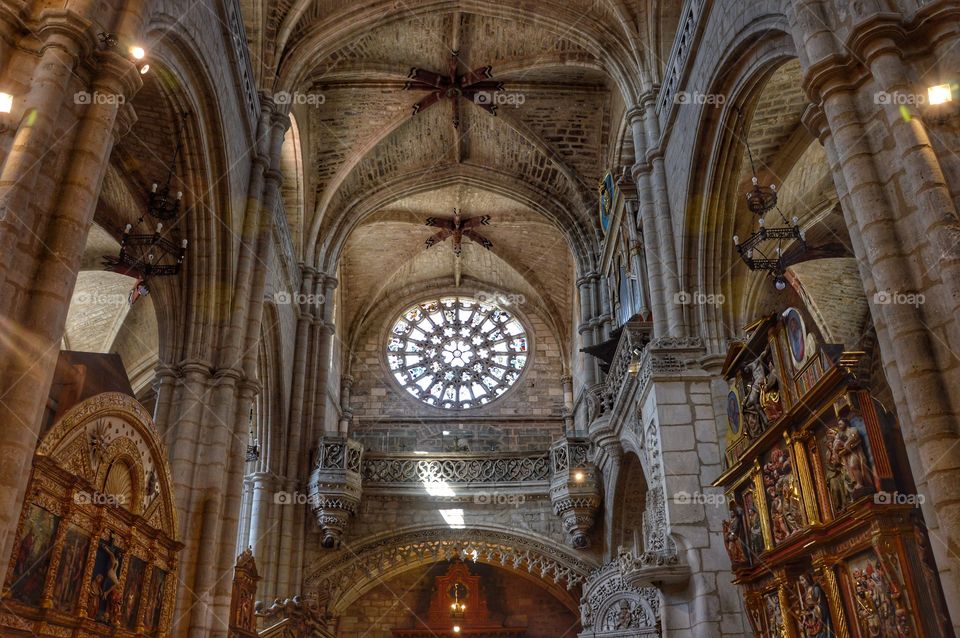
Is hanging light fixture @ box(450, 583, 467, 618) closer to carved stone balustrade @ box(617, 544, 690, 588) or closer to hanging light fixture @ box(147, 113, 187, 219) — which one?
carved stone balustrade @ box(617, 544, 690, 588)

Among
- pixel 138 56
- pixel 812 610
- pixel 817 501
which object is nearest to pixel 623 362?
pixel 817 501

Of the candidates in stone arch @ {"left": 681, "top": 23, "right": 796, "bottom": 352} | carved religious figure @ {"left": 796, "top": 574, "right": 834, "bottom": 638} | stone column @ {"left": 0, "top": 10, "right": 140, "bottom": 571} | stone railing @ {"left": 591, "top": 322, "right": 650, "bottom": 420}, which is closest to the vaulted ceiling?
stone arch @ {"left": 681, "top": 23, "right": 796, "bottom": 352}

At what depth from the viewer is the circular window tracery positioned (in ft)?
71.7

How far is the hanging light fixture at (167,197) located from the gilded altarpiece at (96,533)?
2397mm

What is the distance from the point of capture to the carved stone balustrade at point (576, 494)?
616 inches

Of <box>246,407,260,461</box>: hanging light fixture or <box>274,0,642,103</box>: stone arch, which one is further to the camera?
<box>246,407,260,461</box>: hanging light fixture

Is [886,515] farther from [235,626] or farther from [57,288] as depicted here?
[235,626]

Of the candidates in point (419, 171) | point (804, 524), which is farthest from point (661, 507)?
point (419, 171)

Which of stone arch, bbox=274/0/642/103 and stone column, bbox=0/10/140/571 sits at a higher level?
stone arch, bbox=274/0/642/103

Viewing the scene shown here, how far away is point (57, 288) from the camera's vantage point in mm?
5684

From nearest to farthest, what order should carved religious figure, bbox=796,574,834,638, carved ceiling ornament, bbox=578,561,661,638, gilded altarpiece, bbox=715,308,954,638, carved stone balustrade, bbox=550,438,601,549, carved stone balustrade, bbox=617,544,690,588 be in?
gilded altarpiece, bbox=715,308,954,638 < carved religious figure, bbox=796,574,834,638 < carved stone balustrade, bbox=617,544,690,588 < carved ceiling ornament, bbox=578,561,661,638 < carved stone balustrade, bbox=550,438,601,549

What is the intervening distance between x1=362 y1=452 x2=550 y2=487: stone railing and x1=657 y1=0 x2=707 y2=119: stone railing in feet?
26.7

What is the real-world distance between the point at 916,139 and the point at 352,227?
14.4 metres

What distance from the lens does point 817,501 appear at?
645cm
